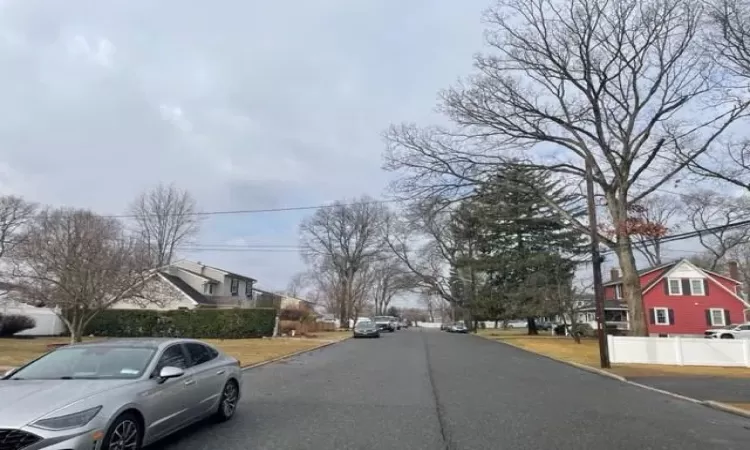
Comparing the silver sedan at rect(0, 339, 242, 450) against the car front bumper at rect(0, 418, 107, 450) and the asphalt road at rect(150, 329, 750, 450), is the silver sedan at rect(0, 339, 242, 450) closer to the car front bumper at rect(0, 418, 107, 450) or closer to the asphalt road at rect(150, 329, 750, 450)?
the car front bumper at rect(0, 418, 107, 450)

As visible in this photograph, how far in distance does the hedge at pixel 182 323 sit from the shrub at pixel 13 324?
3.81 meters

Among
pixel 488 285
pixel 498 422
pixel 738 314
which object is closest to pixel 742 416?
pixel 498 422

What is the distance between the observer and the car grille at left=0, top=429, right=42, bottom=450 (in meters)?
4.76

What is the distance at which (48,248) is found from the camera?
22.5 meters

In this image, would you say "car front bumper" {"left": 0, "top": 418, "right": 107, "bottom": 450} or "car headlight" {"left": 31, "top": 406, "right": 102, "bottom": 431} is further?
"car headlight" {"left": 31, "top": 406, "right": 102, "bottom": 431}

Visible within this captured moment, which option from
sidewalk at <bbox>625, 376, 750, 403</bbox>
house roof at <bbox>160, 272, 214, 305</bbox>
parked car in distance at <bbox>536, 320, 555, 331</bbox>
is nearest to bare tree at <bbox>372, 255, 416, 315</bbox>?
parked car in distance at <bbox>536, 320, 555, 331</bbox>

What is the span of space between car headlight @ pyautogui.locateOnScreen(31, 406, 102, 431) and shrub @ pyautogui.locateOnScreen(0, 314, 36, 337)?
112ft

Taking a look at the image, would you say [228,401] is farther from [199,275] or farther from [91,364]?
[199,275]

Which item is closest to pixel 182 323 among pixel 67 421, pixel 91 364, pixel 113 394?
pixel 91 364

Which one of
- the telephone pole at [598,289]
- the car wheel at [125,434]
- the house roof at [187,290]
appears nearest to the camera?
the car wheel at [125,434]

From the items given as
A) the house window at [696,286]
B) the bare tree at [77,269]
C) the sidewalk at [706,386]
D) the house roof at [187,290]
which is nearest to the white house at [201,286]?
the house roof at [187,290]

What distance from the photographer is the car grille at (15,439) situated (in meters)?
4.76

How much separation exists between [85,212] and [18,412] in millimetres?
25363

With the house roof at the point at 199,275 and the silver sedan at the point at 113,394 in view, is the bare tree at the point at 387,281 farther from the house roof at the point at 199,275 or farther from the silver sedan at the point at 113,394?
the silver sedan at the point at 113,394
